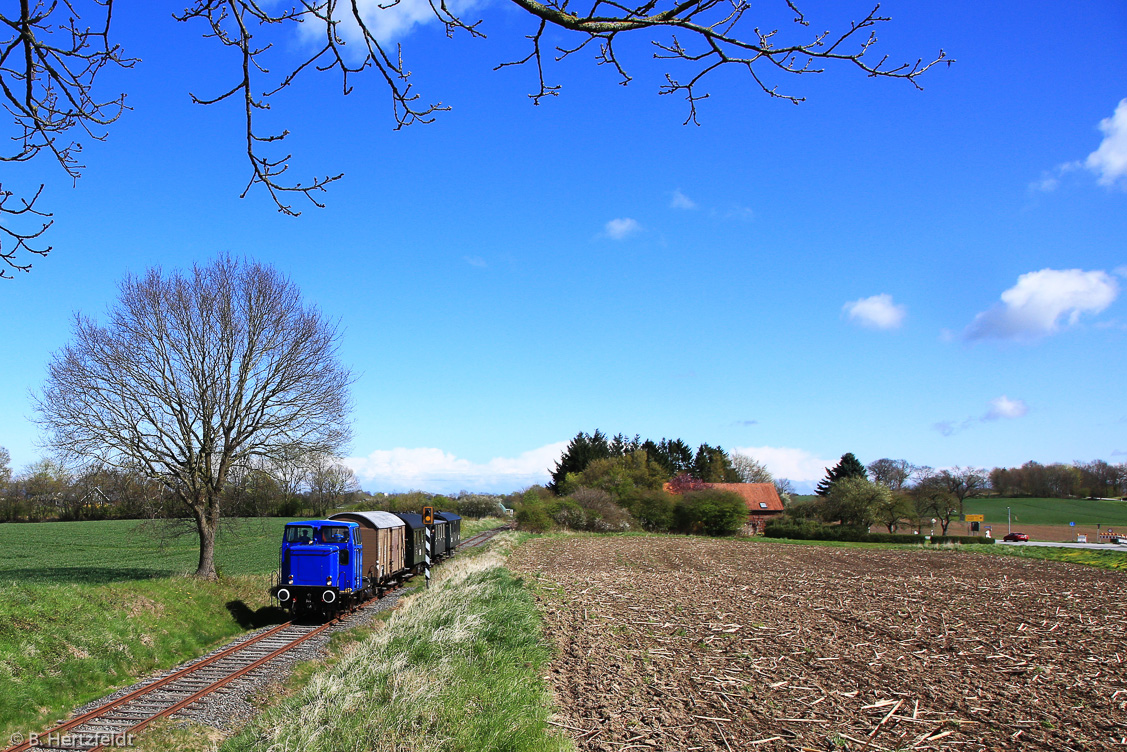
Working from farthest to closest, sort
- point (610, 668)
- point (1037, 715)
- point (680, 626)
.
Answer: point (680, 626) → point (610, 668) → point (1037, 715)

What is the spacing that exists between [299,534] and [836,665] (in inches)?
565

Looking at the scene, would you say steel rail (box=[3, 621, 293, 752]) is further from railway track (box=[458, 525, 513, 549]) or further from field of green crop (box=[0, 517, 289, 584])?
railway track (box=[458, 525, 513, 549])

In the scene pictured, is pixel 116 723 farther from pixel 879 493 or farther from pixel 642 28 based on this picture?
pixel 879 493

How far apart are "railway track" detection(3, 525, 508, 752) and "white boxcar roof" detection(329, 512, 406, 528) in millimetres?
5112

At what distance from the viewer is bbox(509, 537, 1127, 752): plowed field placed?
22.3 ft

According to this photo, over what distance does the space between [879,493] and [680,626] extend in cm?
5213

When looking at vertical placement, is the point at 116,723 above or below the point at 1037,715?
below

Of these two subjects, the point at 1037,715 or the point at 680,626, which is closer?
the point at 1037,715

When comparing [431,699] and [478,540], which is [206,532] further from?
[478,540]

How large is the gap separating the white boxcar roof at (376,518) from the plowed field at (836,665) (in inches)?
227

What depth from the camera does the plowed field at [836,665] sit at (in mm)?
6809

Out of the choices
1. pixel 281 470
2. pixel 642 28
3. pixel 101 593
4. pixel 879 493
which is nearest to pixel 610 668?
pixel 642 28

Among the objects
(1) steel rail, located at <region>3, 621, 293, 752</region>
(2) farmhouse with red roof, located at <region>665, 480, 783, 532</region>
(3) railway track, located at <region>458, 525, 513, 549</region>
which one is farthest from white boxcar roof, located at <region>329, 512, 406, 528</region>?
(2) farmhouse with red roof, located at <region>665, 480, 783, 532</region>

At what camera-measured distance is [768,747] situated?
6.41m
